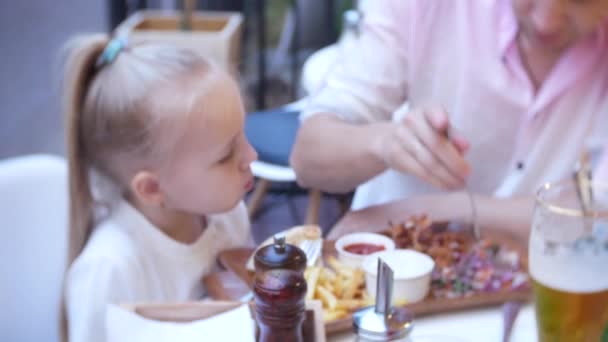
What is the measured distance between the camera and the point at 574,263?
2.30 feet

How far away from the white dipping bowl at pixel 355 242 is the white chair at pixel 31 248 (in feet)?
1.61

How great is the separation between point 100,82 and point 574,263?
2.53 ft

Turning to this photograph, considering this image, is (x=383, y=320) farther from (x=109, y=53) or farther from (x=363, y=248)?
(x=109, y=53)

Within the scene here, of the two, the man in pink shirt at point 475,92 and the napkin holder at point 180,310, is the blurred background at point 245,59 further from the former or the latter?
the napkin holder at point 180,310

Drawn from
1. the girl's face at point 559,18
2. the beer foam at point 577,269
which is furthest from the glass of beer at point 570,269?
the girl's face at point 559,18

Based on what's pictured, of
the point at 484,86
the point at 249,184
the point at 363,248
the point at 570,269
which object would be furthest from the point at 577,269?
the point at 484,86

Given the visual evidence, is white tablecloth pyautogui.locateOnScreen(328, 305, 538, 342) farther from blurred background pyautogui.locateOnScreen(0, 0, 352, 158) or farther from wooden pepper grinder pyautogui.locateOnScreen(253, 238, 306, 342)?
blurred background pyautogui.locateOnScreen(0, 0, 352, 158)

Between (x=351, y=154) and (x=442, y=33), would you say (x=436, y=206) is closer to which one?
(x=351, y=154)

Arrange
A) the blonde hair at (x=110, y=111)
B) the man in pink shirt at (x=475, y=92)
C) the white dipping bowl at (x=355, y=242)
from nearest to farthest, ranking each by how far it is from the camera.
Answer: the white dipping bowl at (x=355, y=242), the blonde hair at (x=110, y=111), the man in pink shirt at (x=475, y=92)

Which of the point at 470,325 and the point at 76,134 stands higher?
the point at 76,134

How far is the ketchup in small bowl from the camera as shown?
3.44 feet

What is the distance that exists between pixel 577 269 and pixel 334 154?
0.75 m

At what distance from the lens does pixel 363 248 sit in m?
1.07

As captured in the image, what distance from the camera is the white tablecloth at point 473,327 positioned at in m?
0.89
